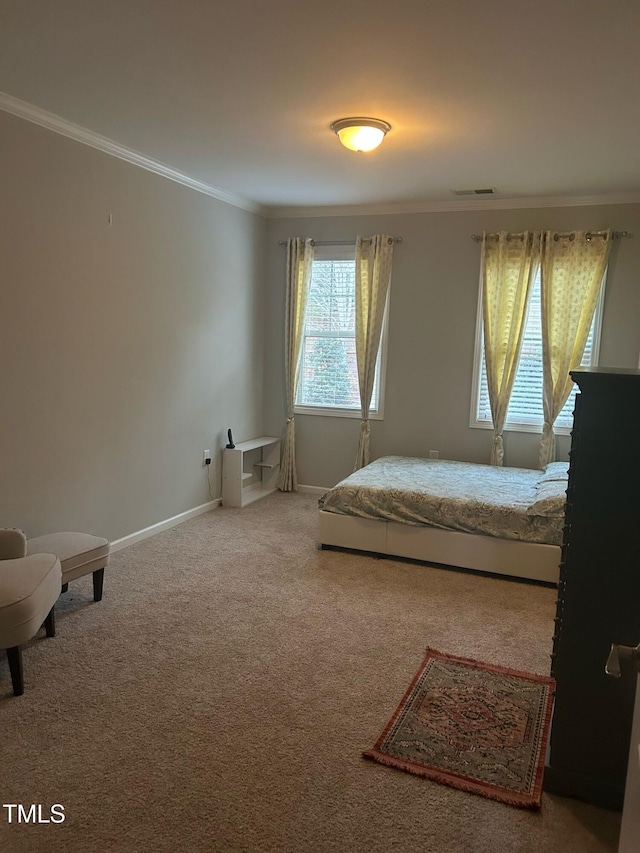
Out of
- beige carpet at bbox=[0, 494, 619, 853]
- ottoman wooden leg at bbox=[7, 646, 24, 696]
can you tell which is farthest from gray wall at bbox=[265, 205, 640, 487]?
ottoman wooden leg at bbox=[7, 646, 24, 696]

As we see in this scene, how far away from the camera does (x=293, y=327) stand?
5879 mm

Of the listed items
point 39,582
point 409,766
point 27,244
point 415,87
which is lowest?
point 409,766

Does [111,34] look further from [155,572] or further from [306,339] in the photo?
[306,339]

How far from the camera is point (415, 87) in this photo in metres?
2.85

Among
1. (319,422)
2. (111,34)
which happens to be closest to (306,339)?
(319,422)

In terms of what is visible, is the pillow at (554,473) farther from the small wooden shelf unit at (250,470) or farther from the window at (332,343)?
the small wooden shelf unit at (250,470)

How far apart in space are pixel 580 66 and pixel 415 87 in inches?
28.1

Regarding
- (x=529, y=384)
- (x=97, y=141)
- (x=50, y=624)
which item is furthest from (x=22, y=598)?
(x=529, y=384)

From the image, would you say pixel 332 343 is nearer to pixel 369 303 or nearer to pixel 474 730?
pixel 369 303

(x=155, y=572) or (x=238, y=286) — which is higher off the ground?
(x=238, y=286)

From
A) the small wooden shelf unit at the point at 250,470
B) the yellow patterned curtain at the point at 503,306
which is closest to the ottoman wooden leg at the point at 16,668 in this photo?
the small wooden shelf unit at the point at 250,470

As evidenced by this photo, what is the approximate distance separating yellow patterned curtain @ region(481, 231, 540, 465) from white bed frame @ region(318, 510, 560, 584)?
4.46ft

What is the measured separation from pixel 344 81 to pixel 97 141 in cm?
176

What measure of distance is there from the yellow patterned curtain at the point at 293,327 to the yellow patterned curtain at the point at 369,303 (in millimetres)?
544
